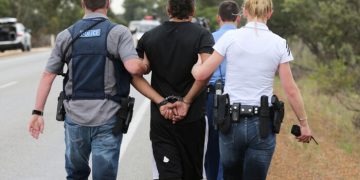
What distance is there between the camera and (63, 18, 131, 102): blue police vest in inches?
195

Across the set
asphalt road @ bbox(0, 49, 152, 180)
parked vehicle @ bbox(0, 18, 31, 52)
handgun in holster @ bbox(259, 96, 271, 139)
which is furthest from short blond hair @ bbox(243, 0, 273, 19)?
parked vehicle @ bbox(0, 18, 31, 52)

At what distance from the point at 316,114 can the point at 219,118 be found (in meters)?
13.1

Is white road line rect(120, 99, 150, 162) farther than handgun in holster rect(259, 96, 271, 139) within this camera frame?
Yes

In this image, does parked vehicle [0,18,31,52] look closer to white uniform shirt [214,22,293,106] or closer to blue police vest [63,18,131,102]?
blue police vest [63,18,131,102]

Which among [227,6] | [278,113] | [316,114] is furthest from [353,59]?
[278,113]

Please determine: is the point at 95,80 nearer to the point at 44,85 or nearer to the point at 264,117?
the point at 44,85

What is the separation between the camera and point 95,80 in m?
4.97

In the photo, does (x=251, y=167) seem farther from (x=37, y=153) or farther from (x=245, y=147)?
(x=37, y=153)

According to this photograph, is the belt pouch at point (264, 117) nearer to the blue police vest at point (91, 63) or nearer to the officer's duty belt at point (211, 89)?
the blue police vest at point (91, 63)

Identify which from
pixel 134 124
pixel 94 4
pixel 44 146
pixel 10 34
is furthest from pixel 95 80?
pixel 10 34

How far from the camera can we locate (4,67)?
25.4 m

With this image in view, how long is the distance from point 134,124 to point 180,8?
7.01m

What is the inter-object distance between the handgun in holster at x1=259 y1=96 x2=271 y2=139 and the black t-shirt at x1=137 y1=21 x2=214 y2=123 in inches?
22.2

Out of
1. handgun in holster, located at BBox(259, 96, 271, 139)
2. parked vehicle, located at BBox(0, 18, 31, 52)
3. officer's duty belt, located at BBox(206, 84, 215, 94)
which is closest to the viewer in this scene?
handgun in holster, located at BBox(259, 96, 271, 139)
